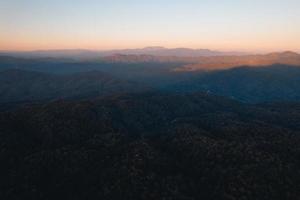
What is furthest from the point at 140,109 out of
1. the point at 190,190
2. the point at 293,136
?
the point at 190,190

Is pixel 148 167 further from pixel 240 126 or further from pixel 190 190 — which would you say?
pixel 240 126

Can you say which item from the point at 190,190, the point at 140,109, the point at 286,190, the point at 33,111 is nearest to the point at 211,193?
the point at 190,190

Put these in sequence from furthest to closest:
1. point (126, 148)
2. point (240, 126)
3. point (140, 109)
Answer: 1. point (140, 109)
2. point (240, 126)
3. point (126, 148)

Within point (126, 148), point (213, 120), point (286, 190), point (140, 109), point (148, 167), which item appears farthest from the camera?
point (140, 109)

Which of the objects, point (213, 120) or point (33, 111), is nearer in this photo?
point (33, 111)

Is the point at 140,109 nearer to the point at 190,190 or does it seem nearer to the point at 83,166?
the point at 83,166

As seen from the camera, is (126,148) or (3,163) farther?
(126,148)
